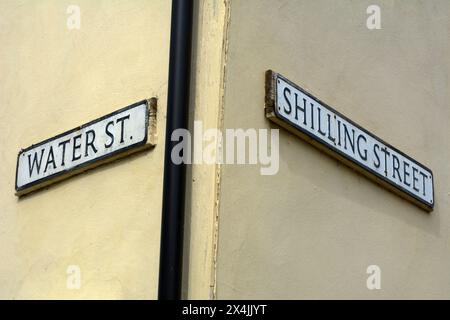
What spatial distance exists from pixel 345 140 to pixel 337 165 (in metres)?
0.12

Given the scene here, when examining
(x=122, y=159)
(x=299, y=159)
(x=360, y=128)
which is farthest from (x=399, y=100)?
(x=122, y=159)

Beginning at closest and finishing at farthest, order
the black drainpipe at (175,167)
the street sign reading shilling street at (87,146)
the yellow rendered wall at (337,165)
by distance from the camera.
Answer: the black drainpipe at (175,167) < the yellow rendered wall at (337,165) < the street sign reading shilling street at (87,146)

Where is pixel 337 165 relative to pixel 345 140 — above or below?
below

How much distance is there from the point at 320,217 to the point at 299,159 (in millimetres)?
270

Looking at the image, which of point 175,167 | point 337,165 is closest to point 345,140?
point 337,165

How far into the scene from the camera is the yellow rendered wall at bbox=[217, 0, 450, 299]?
3.74 meters

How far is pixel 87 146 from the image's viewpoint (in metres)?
4.05

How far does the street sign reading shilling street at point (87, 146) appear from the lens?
12.7 ft

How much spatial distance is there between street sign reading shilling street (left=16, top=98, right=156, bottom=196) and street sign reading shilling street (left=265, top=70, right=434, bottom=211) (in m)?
0.53

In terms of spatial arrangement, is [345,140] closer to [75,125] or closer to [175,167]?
[175,167]

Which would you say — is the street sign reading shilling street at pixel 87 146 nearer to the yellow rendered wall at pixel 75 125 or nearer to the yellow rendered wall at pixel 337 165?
the yellow rendered wall at pixel 75 125

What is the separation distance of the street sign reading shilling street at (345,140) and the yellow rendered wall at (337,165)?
48 mm

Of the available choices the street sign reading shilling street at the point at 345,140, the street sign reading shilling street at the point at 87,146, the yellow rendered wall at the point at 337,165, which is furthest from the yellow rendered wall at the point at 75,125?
the street sign reading shilling street at the point at 345,140

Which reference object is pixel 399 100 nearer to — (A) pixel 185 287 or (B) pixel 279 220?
(B) pixel 279 220
